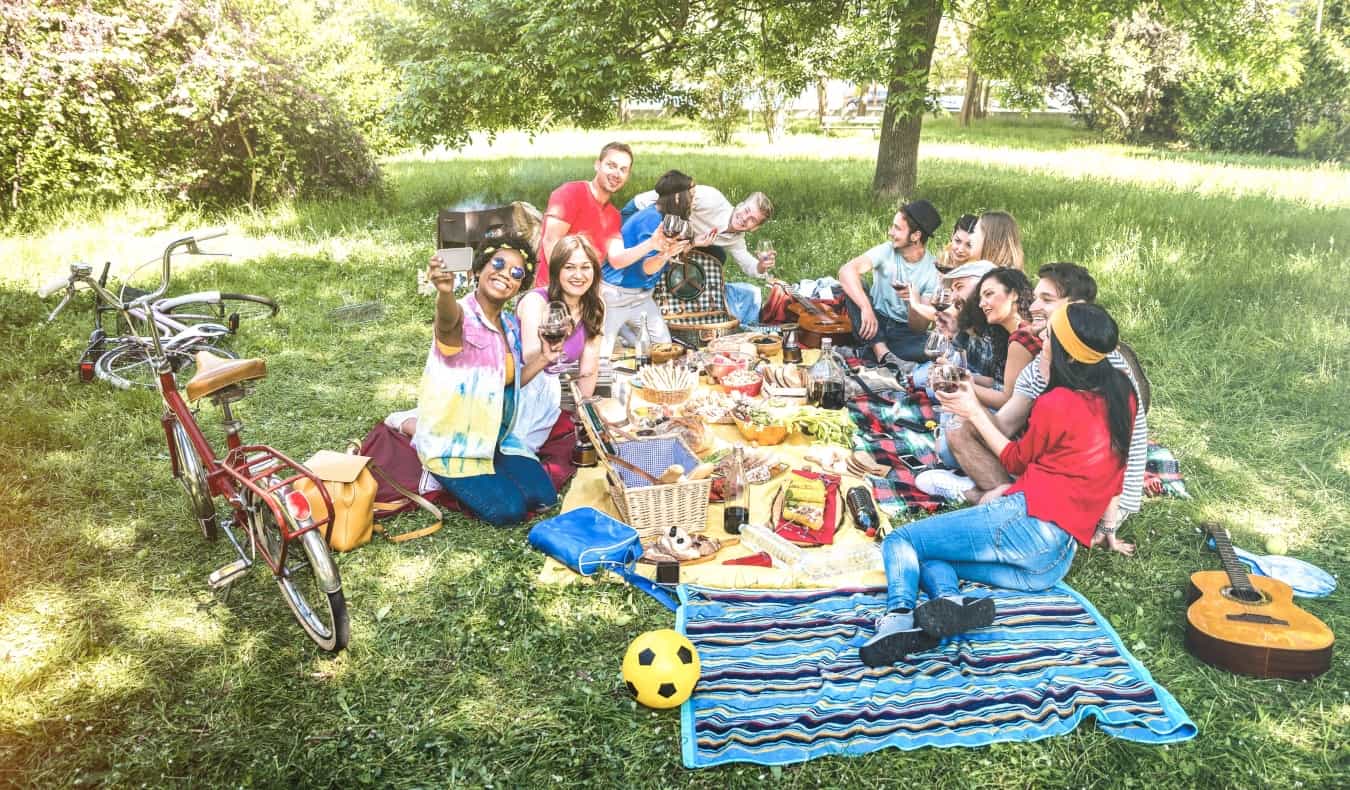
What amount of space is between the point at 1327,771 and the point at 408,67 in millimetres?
12835

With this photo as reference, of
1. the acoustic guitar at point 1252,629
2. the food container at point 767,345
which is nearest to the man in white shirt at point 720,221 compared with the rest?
the food container at point 767,345

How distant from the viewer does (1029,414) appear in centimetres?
457

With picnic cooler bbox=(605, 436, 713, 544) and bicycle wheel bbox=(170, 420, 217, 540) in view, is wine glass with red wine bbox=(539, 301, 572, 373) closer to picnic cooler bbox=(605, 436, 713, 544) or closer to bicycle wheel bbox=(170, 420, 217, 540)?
picnic cooler bbox=(605, 436, 713, 544)

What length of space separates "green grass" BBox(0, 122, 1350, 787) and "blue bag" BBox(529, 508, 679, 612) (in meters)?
0.12

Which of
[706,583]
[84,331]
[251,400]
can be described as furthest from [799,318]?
[84,331]

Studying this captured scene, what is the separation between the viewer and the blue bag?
14.2 ft

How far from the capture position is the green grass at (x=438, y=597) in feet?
10.6

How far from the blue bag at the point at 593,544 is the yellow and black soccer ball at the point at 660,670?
0.61 metres

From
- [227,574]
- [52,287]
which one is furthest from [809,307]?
[52,287]

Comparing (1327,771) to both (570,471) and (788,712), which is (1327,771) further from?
(570,471)

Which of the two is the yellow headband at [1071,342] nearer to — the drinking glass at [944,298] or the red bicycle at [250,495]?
the drinking glass at [944,298]

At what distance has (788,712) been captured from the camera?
3.45m

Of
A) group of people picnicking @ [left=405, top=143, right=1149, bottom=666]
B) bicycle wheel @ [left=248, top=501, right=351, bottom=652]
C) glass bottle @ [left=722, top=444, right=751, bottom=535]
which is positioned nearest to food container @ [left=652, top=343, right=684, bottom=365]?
group of people picnicking @ [left=405, top=143, right=1149, bottom=666]

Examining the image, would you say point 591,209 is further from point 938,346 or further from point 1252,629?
point 1252,629
